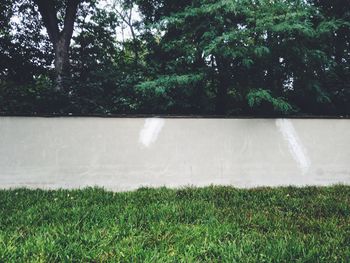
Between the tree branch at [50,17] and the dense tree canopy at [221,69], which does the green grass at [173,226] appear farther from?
the tree branch at [50,17]

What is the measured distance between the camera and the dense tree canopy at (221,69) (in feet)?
25.4

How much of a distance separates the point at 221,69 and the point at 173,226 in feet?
19.4

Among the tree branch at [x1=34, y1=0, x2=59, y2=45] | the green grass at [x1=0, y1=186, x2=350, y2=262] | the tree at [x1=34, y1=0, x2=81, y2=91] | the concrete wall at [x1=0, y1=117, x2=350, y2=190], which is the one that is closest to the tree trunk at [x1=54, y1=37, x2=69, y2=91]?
the tree at [x1=34, y1=0, x2=81, y2=91]

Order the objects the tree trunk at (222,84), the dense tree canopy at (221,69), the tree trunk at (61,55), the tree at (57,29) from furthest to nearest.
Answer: the tree at (57,29)
the tree trunk at (61,55)
the tree trunk at (222,84)
the dense tree canopy at (221,69)

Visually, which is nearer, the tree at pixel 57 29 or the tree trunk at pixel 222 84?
the tree trunk at pixel 222 84

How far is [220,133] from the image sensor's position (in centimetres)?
684

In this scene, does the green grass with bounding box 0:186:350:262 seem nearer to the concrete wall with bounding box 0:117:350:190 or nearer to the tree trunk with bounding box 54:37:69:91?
the concrete wall with bounding box 0:117:350:190

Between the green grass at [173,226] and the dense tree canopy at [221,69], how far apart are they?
2783 millimetres

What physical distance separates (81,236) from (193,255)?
49.2 inches

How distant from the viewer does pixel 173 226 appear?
3.94 metres

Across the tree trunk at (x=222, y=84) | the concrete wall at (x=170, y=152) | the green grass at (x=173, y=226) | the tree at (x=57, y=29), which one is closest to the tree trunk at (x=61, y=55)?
the tree at (x=57, y=29)

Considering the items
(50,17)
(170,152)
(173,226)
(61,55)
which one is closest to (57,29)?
(50,17)

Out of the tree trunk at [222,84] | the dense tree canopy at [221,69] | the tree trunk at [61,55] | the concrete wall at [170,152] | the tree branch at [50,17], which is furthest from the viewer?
the tree branch at [50,17]

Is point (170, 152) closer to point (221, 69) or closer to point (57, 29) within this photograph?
point (221, 69)
